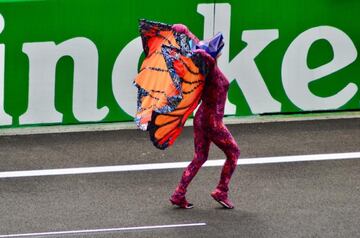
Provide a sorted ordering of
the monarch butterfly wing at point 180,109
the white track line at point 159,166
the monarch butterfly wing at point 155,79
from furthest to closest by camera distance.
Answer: the white track line at point 159,166 < the monarch butterfly wing at point 155,79 < the monarch butterfly wing at point 180,109

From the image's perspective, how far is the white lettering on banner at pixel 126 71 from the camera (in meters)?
15.0

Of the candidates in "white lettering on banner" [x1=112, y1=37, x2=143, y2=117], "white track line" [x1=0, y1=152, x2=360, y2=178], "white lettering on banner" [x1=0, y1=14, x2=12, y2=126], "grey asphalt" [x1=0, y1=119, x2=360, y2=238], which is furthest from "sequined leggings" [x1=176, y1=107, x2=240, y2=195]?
"white lettering on banner" [x1=0, y1=14, x2=12, y2=126]

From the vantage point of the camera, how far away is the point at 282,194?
39.8 ft

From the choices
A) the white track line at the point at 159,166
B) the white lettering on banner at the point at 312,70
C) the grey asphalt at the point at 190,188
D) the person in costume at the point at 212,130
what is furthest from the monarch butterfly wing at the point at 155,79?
the white lettering on banner at the point at 312,70

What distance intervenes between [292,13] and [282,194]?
3913 mm

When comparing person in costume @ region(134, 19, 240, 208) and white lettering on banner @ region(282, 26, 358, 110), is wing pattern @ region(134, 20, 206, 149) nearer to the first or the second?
person in costume @ region(134, 19, 240, 208)

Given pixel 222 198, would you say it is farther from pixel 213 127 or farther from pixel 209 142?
A: pixel 213 127

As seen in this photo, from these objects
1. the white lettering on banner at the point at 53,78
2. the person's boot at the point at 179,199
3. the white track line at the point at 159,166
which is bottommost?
the white track line at the point at 159,166

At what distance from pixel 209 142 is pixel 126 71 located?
12.3ft

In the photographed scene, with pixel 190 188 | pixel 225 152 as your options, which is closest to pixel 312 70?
pixel 190 188

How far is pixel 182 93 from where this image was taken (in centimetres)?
1082


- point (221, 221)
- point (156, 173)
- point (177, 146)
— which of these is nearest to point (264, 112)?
point (177, 146)

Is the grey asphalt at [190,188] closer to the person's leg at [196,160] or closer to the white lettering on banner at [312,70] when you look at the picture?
the person's leg at [196,160]

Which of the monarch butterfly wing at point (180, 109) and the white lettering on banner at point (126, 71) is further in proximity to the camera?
the white lettering on banner at point (126, 71)
